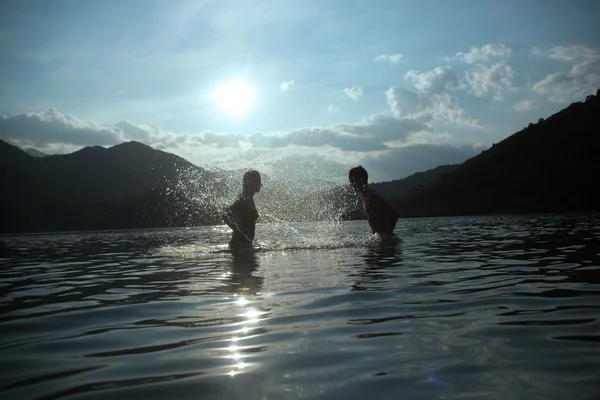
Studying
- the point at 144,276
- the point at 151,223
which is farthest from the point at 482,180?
the point at 144,276

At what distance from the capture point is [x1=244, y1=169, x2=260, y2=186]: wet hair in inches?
573

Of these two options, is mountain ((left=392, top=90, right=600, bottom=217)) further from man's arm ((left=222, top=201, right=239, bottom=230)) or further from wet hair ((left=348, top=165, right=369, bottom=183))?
man's arm ((left=222, top=201, right=239, bottom=230))

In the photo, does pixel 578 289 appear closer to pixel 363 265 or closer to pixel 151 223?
pixel 363 265

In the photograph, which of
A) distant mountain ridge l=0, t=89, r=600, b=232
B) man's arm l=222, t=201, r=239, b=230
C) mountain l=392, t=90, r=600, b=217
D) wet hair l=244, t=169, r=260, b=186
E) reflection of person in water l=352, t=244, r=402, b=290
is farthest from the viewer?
distant mountain ridge l=0, t=89, r=600, b=232

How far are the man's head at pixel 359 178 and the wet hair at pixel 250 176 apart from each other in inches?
130

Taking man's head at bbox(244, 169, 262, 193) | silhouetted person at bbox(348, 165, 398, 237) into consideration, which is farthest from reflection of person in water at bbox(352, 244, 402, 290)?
man's head at bbox(244, 169, 262, 193)

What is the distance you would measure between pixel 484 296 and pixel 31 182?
160667 millimetres

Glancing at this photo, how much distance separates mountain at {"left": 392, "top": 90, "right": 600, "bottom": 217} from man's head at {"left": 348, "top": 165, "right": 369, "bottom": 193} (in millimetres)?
101804

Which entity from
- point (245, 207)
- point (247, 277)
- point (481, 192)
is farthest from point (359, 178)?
point (481, 192)

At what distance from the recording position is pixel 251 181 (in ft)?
48.2

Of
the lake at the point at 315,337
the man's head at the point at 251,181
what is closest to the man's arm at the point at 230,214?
the man's head at the point at 251,181

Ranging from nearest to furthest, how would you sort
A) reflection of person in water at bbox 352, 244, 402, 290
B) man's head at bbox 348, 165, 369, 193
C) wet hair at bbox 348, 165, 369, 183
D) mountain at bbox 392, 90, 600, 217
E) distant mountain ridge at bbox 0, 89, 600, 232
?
reflection of person in water at bbox 352, 244, 402, 290, man's head at bbox 348, 165, 369, 193, wet hair at bbox 348, 165, 369, 183, mountain at bbox 392, 90, 600, 217, distant mountain ridge at bbox 0, 89, 600, 232

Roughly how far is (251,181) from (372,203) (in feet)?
13.9

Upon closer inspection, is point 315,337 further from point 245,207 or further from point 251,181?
point 251,181
